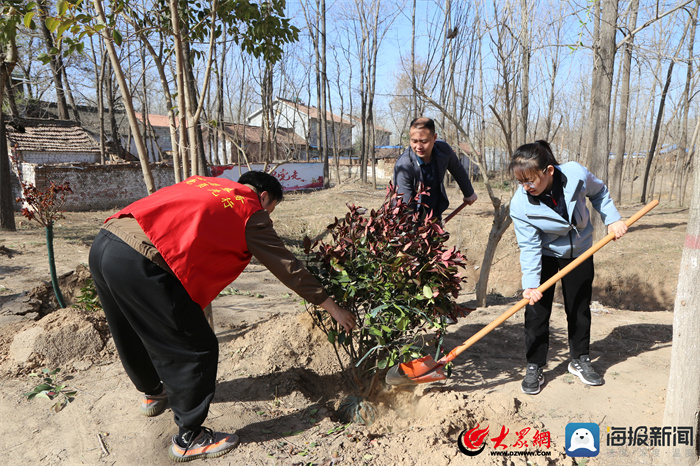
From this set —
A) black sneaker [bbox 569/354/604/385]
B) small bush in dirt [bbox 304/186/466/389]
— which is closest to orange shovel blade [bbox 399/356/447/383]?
small bush in dirt [bbox 304/186/466/389]

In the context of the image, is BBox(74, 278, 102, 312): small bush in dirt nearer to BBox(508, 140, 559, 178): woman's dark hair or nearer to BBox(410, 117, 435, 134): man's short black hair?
BBox(410, 117, 435, 134): man's short black hair

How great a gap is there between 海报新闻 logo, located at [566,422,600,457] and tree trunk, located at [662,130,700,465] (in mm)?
341

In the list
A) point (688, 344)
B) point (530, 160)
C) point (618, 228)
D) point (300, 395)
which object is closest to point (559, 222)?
point (618, 228)

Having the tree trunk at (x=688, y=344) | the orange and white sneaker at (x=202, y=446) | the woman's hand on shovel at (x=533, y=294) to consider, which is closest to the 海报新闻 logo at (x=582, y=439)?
the tree trunk at (x=688, y=344)

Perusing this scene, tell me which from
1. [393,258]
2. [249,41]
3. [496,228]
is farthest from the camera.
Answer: [496,228]

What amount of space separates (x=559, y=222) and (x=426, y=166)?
1241 millimetres

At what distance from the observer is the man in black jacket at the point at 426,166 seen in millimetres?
3545

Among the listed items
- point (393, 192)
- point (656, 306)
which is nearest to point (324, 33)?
point (656, 306)

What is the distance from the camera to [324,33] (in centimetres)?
2141

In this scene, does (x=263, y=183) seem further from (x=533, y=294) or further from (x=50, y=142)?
(x=50, y=142)

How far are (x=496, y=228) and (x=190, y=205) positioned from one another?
3.24m

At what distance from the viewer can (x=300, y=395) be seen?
305cm

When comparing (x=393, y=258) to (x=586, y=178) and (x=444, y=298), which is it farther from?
(x=586, y=178)

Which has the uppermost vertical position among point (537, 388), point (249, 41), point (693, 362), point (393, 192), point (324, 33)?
point (324, 33)
